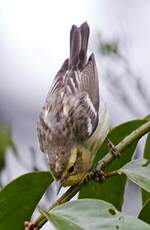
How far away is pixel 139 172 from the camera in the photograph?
1798 millimetres

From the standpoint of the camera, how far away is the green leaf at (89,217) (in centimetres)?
152

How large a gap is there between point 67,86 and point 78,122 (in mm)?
300

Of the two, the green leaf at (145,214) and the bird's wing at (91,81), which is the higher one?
the bird's wing at (91,81)

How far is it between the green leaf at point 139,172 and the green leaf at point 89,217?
0.18 metres

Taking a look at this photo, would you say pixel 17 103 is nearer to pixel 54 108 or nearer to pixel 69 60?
pixel 69 60

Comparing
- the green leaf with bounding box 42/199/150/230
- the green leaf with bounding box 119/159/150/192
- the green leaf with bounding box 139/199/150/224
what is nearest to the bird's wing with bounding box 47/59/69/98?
the green leaf with bounding box 119/159/150/192

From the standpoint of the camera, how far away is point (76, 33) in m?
3.84

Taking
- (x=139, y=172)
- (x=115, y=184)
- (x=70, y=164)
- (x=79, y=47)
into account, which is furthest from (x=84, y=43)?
(x=139, y=172)

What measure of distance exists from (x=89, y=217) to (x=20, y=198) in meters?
0.38

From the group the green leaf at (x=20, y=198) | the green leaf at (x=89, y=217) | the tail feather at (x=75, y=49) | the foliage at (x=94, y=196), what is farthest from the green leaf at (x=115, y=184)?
the tail feather at (x=75, y=49)

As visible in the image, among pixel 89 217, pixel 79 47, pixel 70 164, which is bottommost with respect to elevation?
pixel 70 164

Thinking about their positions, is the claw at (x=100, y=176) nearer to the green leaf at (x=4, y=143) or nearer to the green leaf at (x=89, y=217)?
the green leaf at (x=89, y=217)

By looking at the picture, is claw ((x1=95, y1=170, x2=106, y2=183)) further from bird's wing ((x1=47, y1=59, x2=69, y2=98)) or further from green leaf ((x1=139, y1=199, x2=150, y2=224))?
bird's wing ((x1=47, y1=59, x2=69, y2=98))

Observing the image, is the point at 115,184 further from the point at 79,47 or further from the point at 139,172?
the point at 79,47
